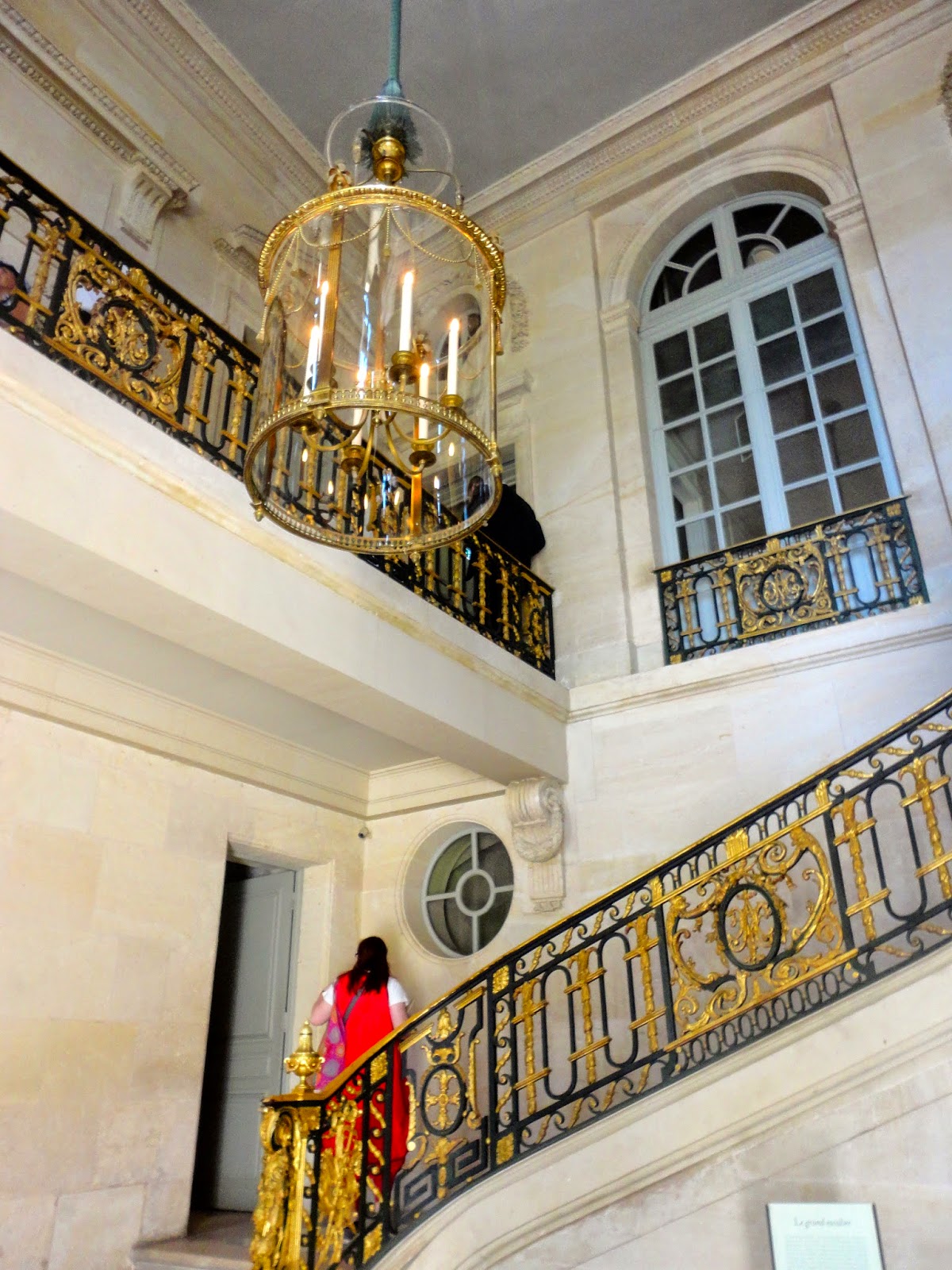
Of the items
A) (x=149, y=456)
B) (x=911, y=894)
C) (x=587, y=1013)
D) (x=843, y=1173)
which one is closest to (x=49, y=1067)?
(x=587, y=1013)

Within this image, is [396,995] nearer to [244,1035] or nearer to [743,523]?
[244,1035]

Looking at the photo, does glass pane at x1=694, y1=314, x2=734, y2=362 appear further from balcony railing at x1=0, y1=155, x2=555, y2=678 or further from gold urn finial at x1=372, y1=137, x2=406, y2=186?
gold urn finial at x1=372, y1=137, x2=406, y2=186

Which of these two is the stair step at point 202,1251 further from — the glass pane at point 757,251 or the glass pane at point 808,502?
the glass pane at point 757,251

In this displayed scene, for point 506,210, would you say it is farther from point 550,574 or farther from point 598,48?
point 550,574

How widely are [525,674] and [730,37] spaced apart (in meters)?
5.42

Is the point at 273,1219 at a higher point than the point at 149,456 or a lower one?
lower

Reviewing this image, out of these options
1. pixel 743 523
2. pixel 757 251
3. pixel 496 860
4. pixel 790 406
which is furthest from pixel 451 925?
pixel 757 251

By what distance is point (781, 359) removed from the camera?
Answer: 6.75 m

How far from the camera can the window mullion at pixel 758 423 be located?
246 inches

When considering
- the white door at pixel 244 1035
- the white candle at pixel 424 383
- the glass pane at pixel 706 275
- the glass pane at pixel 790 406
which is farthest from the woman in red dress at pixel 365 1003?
the glass pane at pixel 706 275

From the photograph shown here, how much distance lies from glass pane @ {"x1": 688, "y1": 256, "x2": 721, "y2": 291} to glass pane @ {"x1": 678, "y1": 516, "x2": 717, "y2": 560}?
2116mm

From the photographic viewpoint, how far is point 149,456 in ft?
11.5

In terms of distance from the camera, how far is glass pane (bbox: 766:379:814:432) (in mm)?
6496

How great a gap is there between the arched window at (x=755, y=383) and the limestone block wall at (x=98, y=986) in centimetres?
383
